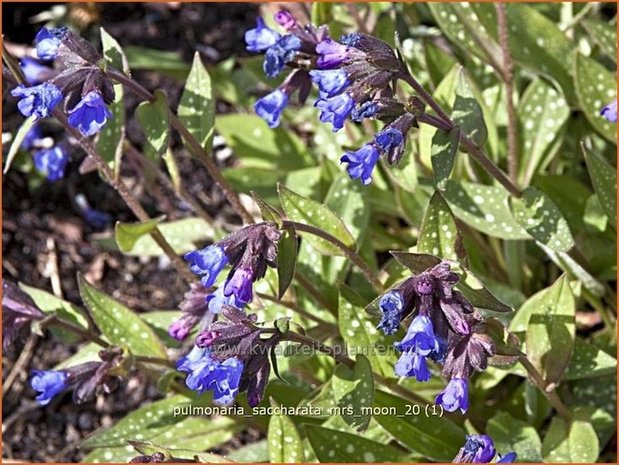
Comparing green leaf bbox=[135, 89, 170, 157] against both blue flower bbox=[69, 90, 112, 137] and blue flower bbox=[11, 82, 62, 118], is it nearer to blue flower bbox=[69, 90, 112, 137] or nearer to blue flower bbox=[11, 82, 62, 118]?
blue flower bbox=[69, 90, 112, 137]

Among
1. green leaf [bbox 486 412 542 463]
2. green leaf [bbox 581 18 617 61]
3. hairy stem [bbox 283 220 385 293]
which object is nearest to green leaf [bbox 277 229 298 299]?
hairy stem [bbox 283 220 385 293]

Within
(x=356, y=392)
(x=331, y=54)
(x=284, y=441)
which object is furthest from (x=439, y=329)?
(x=331, y=54)

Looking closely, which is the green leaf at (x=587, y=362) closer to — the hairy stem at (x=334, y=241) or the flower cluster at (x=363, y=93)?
the hairy stem at (x=334, y=241)

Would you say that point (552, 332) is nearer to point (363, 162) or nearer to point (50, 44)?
point (363, 162)

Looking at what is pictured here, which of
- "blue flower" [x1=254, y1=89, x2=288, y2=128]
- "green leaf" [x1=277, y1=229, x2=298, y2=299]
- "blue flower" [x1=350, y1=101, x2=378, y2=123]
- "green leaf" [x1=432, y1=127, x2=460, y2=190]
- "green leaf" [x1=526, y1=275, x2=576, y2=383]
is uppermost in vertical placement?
"blue flower" [x1=350, y1=101, x2=378, y2=123]

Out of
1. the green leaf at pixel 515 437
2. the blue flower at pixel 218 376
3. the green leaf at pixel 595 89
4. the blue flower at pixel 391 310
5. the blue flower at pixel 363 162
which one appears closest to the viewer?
the blue flower at pixel 391 310

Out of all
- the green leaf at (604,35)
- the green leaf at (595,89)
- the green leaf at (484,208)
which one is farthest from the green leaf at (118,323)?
the green leaf at (604,35)
